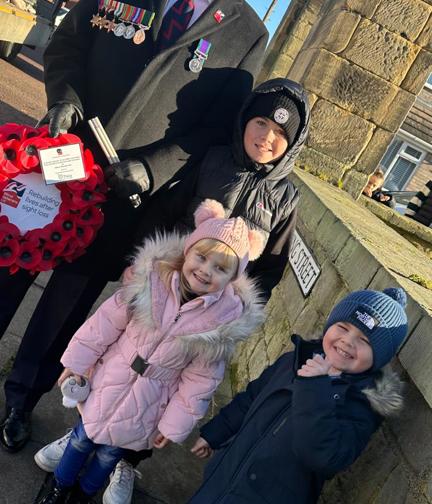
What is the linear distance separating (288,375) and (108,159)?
3.70 ft

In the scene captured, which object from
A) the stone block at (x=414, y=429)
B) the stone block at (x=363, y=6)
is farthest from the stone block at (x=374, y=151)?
the stone block at (x=414, y=429)

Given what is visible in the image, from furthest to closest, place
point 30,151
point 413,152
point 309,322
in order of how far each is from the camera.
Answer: point 413,152 → point 309,322 → point 30,151

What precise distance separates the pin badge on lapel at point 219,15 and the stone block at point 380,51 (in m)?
2.79

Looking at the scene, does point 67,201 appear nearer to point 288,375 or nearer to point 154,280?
point 154,280

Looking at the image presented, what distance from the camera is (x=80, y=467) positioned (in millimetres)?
2256

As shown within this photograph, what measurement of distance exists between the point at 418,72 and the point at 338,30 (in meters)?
0.80

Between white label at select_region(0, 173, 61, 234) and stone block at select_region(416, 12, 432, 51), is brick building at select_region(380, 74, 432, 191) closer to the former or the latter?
stone block at select_region(416, 12, 432, 51)

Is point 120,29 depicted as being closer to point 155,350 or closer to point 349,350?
point 155,350

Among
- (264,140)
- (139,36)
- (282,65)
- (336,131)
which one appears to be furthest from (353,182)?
(282,65)

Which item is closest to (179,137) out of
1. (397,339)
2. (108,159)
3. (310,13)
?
(108,159)

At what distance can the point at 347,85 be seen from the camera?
4.84m

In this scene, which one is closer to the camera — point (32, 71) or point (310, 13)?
point (310, 13)

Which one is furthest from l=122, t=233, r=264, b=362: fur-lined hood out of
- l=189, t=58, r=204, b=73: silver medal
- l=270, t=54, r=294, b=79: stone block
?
l=270, t=54, r=294, b=79: stone block

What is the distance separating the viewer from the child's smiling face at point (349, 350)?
166 cm
